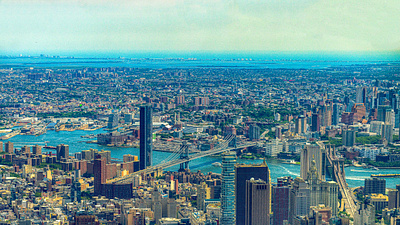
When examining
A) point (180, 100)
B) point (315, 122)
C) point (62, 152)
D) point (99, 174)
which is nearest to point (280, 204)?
point (99, 174)

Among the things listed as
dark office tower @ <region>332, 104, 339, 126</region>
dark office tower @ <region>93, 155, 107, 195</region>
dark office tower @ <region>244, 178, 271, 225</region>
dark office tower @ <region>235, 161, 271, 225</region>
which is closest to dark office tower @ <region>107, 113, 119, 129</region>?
dark office tower @ <region>332, 104, 339, 126</region>

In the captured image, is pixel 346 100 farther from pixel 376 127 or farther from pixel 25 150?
pixel 25 150

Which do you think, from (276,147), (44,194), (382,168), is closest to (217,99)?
(276,147)

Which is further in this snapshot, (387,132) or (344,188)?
(387,132)

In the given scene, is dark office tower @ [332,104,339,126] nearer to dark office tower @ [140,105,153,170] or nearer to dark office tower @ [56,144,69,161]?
dark office tower @ [140,105,153,170]

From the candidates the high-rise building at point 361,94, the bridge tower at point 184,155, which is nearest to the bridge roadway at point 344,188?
the bridge tower at point 184,155

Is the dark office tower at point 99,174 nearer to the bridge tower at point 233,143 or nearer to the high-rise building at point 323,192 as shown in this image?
the high-rise building at point 323,192
